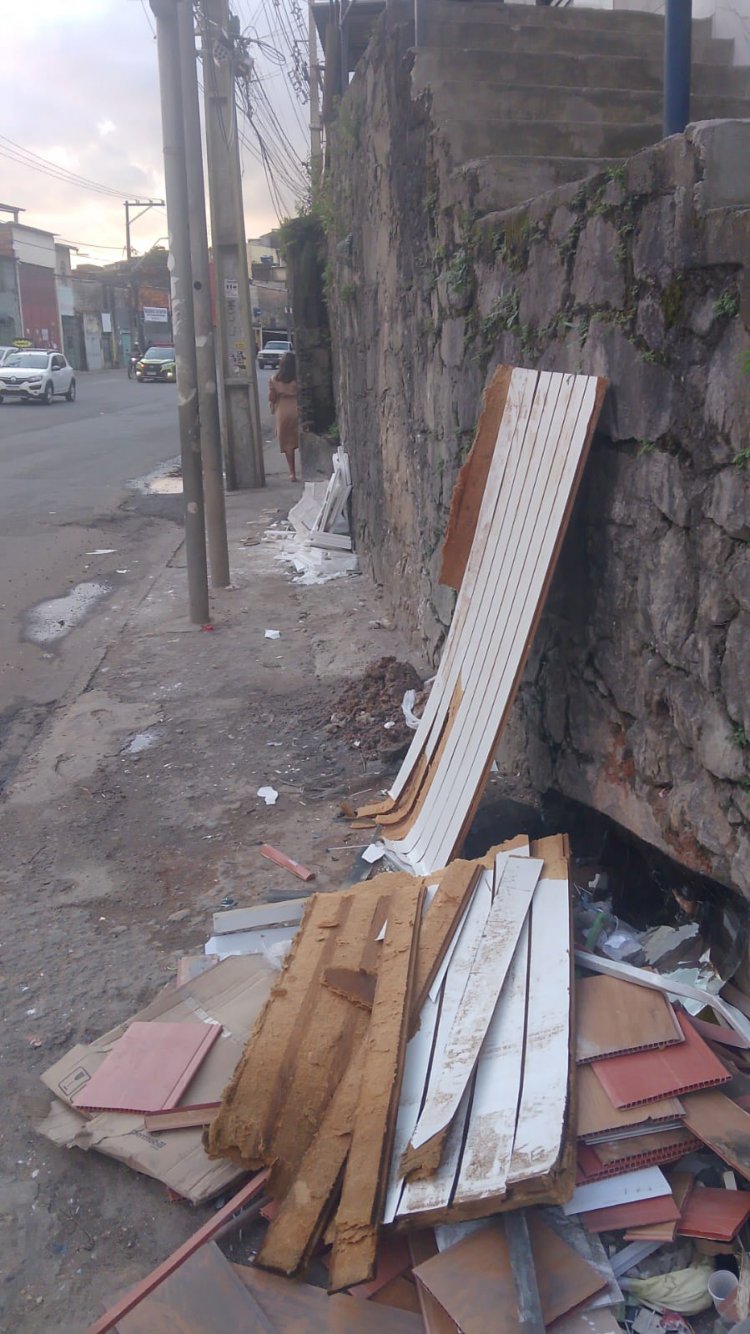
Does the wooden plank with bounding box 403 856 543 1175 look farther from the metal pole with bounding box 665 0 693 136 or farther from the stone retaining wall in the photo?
the metal pole with bounding box 665 0 693 136

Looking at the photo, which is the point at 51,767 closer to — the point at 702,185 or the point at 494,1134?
the point at 494,1134

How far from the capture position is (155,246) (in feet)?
254

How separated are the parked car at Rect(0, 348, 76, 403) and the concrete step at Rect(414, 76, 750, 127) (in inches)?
1008

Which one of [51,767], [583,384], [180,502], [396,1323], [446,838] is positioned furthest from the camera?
[180,502]

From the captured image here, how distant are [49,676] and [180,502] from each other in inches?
285

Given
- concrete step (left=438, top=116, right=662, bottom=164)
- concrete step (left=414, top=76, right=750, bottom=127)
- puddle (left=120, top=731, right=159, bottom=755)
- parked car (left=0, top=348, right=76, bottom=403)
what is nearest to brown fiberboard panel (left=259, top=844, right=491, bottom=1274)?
puddle (left=120, top=731, right=159, bottom=755)

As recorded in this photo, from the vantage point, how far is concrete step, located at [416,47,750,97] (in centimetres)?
581

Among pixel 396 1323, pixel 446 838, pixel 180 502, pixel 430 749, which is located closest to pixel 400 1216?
pixel 396 1323

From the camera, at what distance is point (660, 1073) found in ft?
8.11

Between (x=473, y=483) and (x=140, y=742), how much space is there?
2385 mm

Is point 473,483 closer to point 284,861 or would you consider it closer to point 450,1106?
point 284,861

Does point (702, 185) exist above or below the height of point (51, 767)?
above

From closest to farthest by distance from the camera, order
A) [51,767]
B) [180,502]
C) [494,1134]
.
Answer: [494,1134]
[51,767]
[180,502]

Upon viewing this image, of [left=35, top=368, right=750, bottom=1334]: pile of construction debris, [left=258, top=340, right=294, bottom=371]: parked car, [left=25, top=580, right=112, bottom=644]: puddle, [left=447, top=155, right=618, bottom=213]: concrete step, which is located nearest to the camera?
[left=35, top=368, right=750, bottom=1334]: pile of construction debris
